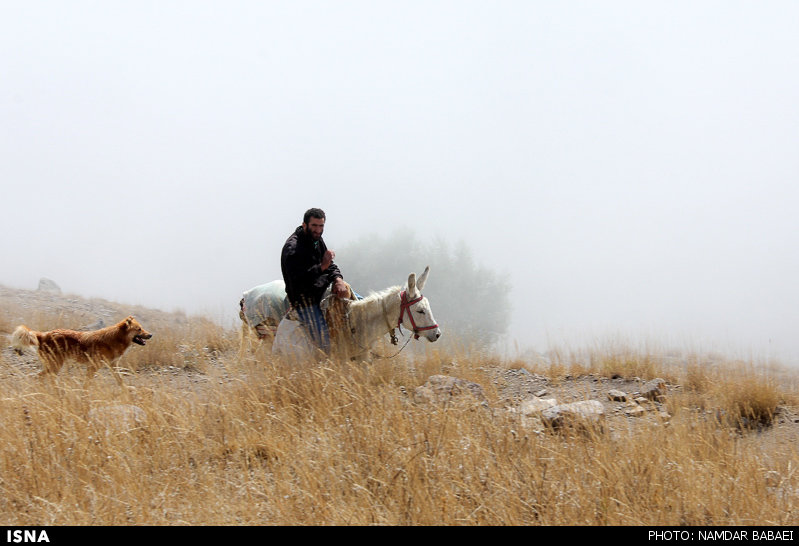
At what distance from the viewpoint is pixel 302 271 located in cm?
600

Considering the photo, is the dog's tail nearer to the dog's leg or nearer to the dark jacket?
the dog's leg

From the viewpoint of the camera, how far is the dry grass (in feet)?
10.2

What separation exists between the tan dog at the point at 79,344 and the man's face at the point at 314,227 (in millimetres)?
2752

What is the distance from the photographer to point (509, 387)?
8570 mm

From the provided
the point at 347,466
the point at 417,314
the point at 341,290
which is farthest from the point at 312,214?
the point at 347,466

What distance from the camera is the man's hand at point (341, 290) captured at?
6.00 metres

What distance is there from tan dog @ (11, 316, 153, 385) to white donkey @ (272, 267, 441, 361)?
7.26ft

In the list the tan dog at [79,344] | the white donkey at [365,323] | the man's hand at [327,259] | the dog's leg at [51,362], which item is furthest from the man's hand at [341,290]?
the dog's leg at [51,362]

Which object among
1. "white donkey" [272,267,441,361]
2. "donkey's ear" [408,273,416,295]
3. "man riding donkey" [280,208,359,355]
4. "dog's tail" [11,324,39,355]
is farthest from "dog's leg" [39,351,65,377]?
"donkey's ear" [408,273,416,295]

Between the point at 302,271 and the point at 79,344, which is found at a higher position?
the point at 302,271

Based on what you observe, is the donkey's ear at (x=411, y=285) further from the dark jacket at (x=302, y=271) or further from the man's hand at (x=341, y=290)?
the dark jacket at (x=302, y=271)

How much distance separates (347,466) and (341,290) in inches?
108

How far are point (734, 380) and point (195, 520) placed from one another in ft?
23.9

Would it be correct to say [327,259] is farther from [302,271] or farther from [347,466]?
[347,466]
